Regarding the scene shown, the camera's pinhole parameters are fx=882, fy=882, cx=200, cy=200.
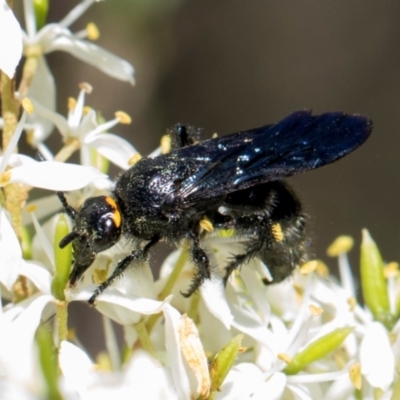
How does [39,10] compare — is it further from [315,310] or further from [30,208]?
[315,310]

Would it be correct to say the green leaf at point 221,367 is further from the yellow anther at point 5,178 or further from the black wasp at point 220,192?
the yellow anther at point 5,178

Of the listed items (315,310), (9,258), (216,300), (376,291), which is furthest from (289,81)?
(9,258)

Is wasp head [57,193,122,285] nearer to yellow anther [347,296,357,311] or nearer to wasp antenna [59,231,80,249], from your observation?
wasp antenna [59,231,80,249]

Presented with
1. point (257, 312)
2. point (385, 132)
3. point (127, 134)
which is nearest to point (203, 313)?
point (257, 312)

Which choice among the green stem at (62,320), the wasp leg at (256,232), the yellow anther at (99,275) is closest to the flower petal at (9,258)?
the green stem at (62,320)

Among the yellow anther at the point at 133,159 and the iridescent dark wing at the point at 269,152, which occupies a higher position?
the iridescent dark wing at the point at 269,152

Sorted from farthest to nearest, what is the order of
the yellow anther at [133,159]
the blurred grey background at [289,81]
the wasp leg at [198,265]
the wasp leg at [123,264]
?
the blurred grey background at [289,81], the yellow anther at [133,159], the wasp leg at [198,265], the wasp leg at [123,264]

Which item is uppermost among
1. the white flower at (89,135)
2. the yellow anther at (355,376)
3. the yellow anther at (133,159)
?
the white flower at (89,135)

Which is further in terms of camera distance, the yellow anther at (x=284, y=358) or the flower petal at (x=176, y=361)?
the yellow anther at (x=284, y=358)
